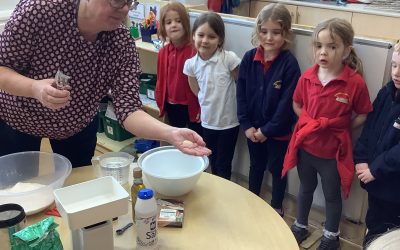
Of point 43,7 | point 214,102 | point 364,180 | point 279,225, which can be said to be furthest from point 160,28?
point 279,225

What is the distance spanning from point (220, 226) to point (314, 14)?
3.03m

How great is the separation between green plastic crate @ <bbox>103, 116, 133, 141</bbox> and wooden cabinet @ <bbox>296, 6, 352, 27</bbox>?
6.22ft

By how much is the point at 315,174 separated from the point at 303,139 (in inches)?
9.5

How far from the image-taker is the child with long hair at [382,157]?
1.74 meters

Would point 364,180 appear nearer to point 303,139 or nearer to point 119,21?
point 303,139

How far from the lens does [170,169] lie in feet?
5.12

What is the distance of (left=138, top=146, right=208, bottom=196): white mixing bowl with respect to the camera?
4.53 feet

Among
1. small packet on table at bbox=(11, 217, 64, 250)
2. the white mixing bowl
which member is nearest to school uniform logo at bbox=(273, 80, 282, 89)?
the white mixing bowl

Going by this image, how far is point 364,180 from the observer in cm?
187

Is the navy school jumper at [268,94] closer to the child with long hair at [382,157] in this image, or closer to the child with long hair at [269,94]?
the child with long hair at [269,94]

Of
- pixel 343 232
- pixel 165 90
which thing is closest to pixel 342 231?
pixel 343 232

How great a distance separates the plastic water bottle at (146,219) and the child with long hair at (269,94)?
1.18 meters

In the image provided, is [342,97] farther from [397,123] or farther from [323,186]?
[323,186]

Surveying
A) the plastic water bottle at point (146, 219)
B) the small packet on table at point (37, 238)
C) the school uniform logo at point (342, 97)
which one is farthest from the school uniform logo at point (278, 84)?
the small packet on table at point (37, 238)
